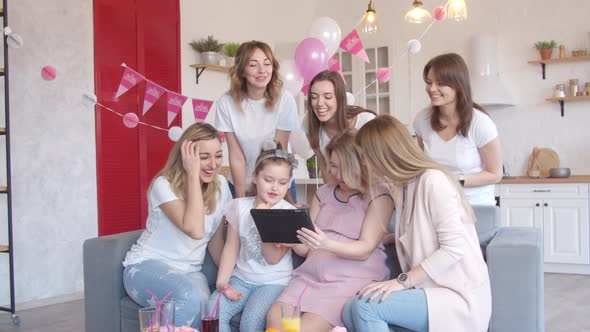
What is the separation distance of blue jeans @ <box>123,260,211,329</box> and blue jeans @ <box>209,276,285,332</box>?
7cm

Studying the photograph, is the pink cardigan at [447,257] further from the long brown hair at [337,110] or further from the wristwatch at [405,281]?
the long brown hair at [337,110]

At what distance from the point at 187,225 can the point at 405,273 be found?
863 mm

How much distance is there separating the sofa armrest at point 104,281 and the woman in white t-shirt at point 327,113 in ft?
3.07

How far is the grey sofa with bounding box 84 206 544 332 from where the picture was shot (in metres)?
2.10

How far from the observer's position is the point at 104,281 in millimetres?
2516

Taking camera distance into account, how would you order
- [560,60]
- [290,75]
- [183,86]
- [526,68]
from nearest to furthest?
1. [290,75]
2. [183,86]
3. [560,60]
4. [526,68]

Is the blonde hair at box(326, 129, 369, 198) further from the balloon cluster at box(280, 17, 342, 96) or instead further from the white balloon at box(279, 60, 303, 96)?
the white balloon at box(279, 60, 303, 96)

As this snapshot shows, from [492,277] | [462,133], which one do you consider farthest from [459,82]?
[492,277]

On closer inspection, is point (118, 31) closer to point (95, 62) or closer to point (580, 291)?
point (95, 62)

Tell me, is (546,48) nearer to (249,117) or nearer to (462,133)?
(462,133)

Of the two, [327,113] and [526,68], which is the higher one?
[526,68]

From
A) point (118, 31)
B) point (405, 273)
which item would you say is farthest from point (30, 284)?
point (405, 273)

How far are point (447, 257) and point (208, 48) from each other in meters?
4.37

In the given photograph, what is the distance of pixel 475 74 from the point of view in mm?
6234
